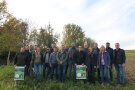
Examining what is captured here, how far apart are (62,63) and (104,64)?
2.47 meters

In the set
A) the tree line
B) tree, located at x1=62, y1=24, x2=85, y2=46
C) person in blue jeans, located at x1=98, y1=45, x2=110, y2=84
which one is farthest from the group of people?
tree, located at x1=62, y1=24, x2=85, y2=46

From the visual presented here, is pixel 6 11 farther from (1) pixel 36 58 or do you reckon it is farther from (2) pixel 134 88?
(2) pixel 134 88

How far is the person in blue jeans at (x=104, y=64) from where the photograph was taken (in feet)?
30.7

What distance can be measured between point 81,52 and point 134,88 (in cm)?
350

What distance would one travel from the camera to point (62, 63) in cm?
984

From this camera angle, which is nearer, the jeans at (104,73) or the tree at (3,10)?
the jeans at (104,73)

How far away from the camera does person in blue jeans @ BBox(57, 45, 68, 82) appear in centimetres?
983

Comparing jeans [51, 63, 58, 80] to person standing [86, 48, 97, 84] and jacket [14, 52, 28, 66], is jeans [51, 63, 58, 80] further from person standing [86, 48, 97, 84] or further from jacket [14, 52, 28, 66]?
person standing [86, 48, 97, 84]

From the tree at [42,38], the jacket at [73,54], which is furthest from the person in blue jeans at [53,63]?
the tree at [42,38]

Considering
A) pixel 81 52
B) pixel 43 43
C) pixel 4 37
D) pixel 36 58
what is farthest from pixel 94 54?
pixel 43 43

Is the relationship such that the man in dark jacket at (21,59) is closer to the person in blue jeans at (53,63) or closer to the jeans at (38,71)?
the jeans at (38,71)

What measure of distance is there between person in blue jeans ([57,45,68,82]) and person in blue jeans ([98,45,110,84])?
208 centimetres

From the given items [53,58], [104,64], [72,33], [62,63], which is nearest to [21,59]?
[53,58]

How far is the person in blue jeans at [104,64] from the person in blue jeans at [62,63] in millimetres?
2077
